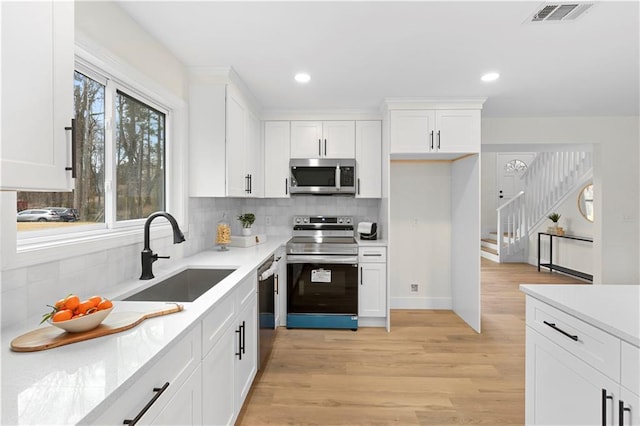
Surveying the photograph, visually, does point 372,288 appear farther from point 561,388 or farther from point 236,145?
point 561,388

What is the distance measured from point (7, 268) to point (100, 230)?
0.70 meters

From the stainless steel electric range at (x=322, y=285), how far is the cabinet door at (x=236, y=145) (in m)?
0.88

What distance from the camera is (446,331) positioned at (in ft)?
11.8

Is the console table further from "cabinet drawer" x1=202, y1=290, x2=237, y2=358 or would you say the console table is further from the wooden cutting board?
the wooden cutting board

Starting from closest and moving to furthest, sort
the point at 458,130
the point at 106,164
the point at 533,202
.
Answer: the point at 106,164, the point at 458,130, the point at 533,202

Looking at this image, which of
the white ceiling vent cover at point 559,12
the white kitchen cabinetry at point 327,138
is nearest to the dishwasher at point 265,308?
the white kitchen cabinetry at point 327,138

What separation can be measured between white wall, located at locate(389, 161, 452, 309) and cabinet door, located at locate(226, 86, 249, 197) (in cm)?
196

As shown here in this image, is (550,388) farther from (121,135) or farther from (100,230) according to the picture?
(121,135)

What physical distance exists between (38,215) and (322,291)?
2.58 meters

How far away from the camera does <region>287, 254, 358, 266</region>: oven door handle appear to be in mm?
3586

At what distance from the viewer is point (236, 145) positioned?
121 inches

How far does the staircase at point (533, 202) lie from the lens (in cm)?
702

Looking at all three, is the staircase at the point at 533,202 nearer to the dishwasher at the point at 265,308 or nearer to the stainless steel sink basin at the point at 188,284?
the dishwasher at the point at 265,308

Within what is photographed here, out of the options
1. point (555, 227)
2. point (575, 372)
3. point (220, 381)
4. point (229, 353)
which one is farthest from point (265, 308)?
point (555, 227)
